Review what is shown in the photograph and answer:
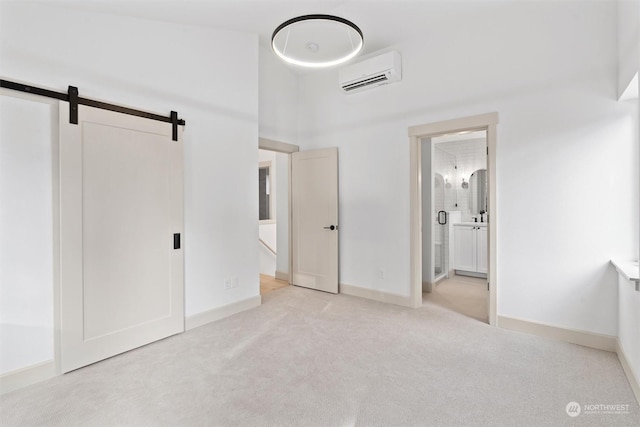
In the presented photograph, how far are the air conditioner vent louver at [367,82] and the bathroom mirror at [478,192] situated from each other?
3549mm

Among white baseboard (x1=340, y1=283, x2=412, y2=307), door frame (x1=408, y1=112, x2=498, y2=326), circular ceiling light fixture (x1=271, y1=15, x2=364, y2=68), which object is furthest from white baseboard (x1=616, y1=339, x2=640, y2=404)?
circular ceiling light fixture (x1=271, y1=15, x2=364, y2=68)

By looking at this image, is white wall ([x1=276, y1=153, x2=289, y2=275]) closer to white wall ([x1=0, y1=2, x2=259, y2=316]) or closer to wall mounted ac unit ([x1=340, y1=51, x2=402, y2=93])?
white wall ([x1=0, y1=2, x2=259, y2=316])

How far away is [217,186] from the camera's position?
3.52 meters

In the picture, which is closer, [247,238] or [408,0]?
[408,0]

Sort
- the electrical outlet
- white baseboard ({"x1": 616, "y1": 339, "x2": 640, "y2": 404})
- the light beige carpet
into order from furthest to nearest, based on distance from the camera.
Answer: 1. the light beige carpet
2. the electrical outlet
3. white baseboard ({"x1": 616, "y1": 339, "x2": 640, "y2": 404})

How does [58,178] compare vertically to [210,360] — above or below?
above

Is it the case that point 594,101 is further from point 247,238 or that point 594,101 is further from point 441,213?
point 247,238

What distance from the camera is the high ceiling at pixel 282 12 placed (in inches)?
110

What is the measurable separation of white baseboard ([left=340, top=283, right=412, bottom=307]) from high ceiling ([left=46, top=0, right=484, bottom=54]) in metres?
3.27

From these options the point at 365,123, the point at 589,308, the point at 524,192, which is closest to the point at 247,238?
the point at 365,123

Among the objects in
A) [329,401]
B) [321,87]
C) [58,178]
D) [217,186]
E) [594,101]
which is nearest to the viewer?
[329,401]

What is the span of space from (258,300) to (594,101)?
406 centimetres

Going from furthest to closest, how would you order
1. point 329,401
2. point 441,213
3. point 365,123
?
point 441,213 → point 365,123 → point 329,401

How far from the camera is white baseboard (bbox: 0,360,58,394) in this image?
84.4 inches
